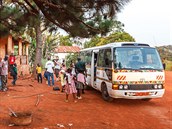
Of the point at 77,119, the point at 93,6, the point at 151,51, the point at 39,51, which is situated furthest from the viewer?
the point at 39,51

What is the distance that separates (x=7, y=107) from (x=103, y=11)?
4629 mm

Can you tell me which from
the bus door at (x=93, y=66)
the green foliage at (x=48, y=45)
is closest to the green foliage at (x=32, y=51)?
the green foliage at (x=48, y=45)

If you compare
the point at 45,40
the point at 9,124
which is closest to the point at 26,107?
the point at 9,124

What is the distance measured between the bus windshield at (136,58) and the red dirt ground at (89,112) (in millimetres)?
1453

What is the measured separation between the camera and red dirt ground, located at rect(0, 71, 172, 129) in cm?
737

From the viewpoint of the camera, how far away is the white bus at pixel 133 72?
9891 mm

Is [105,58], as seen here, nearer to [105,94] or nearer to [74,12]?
[105,94]

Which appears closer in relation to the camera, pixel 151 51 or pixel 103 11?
pixel 103 11

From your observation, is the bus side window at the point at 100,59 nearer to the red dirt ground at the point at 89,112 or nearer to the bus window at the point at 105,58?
the bus window at the point at 105,58

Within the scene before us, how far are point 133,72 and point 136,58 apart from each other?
2.05ft

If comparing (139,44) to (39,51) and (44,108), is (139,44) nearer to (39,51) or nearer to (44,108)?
(44,108)

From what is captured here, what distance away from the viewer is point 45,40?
109ft

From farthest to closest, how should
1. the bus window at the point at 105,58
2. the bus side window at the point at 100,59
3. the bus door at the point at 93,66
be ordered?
1. the bus door at the point at 93,66
2. the bus side window at the point at 100,59
3. the bus window at the point at 105,58

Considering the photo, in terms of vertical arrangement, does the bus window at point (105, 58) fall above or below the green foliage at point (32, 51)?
below
